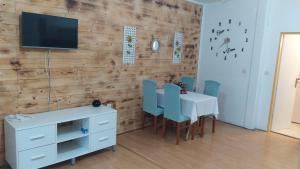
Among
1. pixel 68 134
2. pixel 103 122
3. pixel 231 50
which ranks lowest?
pixel 68 134

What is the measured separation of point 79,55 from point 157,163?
5.97ft

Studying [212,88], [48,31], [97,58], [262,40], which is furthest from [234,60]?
[48,31]

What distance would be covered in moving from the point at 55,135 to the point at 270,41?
388 cm

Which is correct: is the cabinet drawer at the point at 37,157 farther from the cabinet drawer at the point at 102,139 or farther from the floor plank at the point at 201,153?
the cabinet drawer at the point at 102,139

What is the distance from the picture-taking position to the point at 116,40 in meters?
3.81

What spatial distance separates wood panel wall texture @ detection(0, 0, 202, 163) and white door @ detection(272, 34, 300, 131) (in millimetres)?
1771

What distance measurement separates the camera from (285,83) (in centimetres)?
452

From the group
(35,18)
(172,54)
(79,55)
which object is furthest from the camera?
(172,54)

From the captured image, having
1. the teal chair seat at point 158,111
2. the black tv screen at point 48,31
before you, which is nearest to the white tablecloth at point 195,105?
the teal chair seat at point 158,111

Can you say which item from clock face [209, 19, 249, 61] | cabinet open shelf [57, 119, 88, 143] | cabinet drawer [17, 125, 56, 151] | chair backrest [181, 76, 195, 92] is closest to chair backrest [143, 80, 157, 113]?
chair backrest [181, 76, 195, 92]

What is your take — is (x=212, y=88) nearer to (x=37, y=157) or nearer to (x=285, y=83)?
(x=285, y=83)

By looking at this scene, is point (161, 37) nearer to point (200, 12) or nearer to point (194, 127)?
point (200, 12)

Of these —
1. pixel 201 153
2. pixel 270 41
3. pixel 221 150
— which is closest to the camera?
pixel 201 153

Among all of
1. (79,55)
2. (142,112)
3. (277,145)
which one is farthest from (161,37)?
(277,145)
